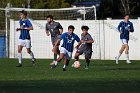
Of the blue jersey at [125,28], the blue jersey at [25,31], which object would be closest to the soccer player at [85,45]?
the blue jersey at [25,31]

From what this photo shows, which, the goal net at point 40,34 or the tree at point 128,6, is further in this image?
the tree at point 128,6

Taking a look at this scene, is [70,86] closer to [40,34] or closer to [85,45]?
[85,45]

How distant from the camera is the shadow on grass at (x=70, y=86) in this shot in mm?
13566

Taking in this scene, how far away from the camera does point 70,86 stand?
14.8m

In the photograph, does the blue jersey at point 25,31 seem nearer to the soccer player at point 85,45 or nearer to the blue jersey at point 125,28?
the soccer player at point 85,45

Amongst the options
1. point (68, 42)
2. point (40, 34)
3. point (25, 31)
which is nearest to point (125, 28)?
point (25, 31)

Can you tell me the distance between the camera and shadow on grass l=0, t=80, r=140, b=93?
1357cm

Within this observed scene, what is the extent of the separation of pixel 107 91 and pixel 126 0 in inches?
2135

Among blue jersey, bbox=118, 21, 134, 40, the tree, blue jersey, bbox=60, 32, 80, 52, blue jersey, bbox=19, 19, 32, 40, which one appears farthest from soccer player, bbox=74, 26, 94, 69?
the tree

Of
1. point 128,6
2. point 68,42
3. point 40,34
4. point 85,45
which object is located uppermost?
point 128,6

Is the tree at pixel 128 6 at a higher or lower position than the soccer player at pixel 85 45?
higher

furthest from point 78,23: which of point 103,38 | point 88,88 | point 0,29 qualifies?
point 88,88

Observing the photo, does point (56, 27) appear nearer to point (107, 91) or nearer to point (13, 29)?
point (13, 29)

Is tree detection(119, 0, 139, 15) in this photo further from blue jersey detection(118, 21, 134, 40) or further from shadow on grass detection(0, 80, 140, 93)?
shadow on grass detection(0, 80, 140, 93)
